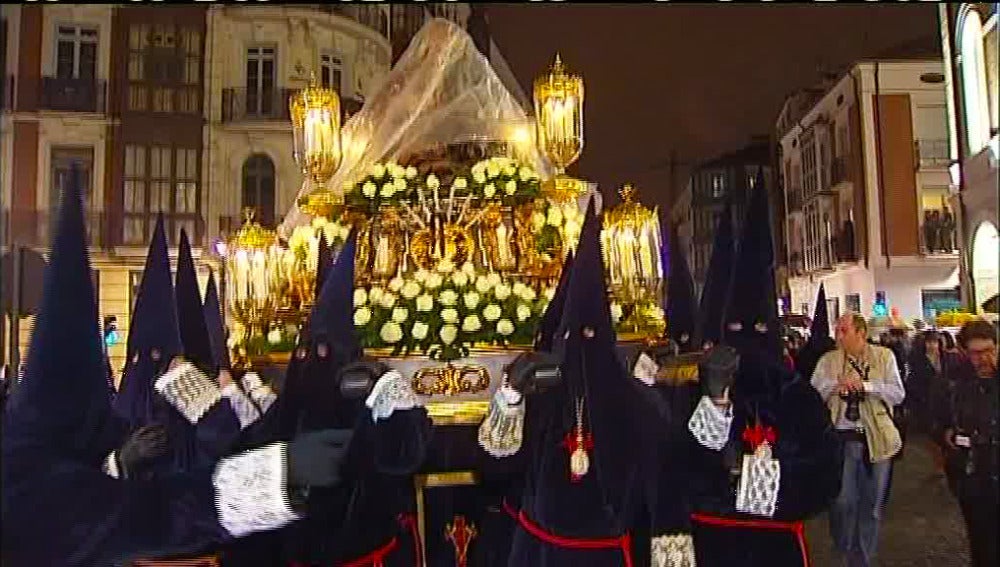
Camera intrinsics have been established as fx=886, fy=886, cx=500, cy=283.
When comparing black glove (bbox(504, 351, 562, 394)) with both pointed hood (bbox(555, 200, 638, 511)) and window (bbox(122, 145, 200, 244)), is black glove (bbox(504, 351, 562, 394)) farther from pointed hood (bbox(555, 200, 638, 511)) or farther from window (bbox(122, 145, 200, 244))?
window (bbox(122, 145, 200, 244))

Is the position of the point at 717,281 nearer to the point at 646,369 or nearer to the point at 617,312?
the point at 646,369

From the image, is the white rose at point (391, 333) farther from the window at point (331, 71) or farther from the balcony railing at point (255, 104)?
the window at point (331, 71)

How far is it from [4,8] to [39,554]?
52 centimetres

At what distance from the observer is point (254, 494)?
2.69ft

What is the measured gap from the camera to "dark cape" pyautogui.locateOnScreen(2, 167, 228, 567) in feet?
2.60

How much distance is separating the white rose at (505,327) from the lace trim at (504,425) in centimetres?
65

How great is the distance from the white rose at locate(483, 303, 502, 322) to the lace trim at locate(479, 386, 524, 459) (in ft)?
2.17

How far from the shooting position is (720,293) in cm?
177

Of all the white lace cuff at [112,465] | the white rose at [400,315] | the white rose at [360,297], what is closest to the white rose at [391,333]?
the white rose at [400,315]

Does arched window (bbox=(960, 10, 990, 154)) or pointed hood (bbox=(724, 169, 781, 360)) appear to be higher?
arched window (bbox=(960, 10, 990, 154))

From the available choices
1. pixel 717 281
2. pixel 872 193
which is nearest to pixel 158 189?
pixel 717 281

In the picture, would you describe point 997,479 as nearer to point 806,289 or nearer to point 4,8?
point 806,289

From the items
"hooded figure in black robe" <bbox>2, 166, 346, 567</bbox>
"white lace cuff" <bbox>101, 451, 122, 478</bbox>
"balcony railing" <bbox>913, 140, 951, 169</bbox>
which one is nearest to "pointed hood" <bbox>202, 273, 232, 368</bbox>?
"white lace cuff" <bbox>101, 451, 122, 478</bbox>

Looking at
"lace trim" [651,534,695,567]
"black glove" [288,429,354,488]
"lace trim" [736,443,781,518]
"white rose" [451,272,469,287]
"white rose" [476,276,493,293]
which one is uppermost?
"white rose" [451,272,469,287]
